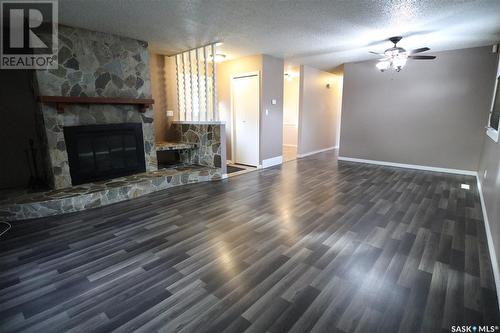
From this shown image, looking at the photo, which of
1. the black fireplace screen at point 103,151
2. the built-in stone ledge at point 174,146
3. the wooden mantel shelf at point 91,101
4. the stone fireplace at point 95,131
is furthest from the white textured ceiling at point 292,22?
the built-in stone ledge at point 174,146

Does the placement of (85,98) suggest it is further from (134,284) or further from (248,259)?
(248,259)

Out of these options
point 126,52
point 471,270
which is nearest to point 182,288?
point 471,270

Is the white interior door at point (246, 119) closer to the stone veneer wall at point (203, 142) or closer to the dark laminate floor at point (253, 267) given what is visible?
the stone veneer wall at point (203, 142)

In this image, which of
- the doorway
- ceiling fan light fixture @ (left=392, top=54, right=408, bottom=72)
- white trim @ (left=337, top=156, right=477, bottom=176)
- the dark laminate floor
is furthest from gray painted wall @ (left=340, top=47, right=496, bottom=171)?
the doorway

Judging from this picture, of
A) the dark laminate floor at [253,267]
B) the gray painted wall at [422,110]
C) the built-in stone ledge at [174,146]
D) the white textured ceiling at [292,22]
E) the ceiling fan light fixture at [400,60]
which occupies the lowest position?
the dark laminate floor at [253,267]

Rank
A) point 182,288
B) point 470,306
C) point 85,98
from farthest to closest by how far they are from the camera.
Answer: point 85,98, point 182,288, point 470,306

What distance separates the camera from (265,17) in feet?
11.2

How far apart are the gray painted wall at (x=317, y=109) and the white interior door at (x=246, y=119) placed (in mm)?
1818

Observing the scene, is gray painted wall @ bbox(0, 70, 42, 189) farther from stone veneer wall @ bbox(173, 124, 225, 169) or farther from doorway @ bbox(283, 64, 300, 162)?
doorway @ bbox(283, 64, 300, 162)

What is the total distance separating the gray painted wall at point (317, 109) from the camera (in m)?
7.15

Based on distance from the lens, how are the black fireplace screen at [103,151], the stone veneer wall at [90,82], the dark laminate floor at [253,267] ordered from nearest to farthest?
the dark laminate floor at [253,267], the stone veneer wall at [90,82], the black fireplace screen at [103,151]

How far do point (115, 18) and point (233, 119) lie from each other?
11.2 feet

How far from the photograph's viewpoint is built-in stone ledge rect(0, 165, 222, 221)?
10.4ft

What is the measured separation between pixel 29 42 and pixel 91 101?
103 cm
